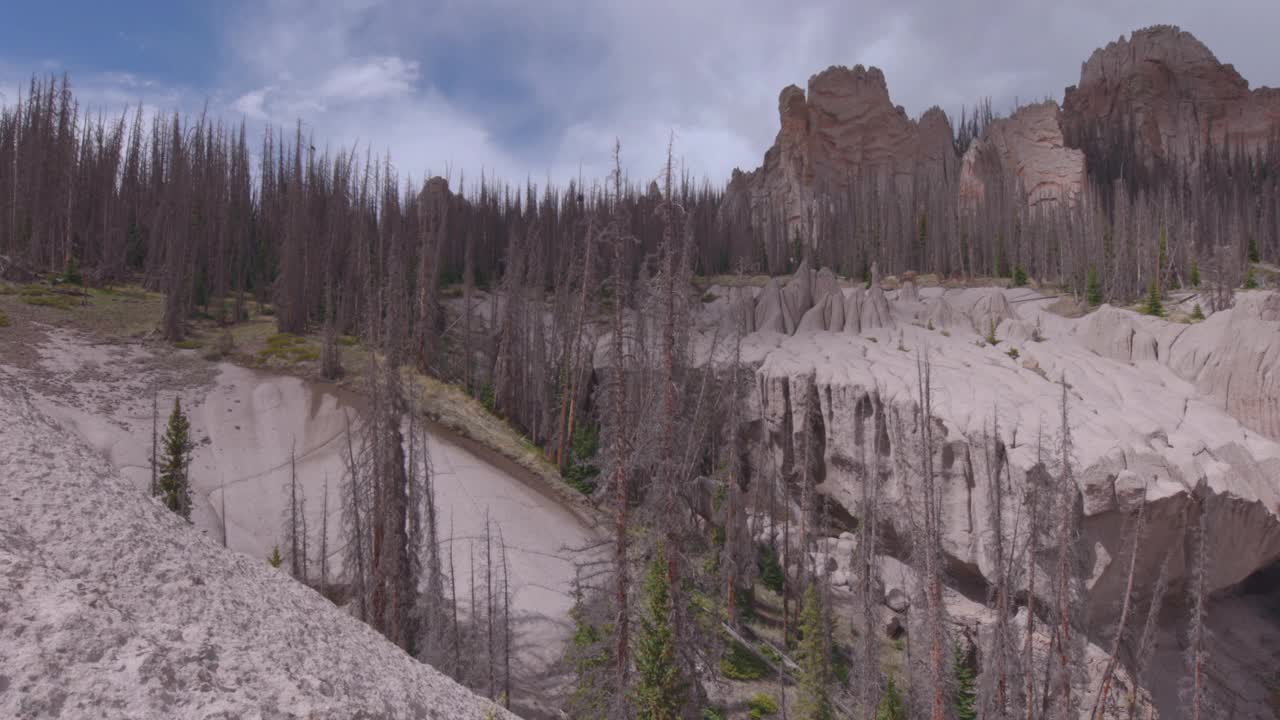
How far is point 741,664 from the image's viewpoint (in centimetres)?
2253

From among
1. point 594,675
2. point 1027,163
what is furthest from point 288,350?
point 1027,163

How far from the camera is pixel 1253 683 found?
70.8 ft

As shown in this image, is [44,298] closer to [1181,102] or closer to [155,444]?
[155,444]

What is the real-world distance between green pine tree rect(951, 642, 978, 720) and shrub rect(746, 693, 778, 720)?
553cm

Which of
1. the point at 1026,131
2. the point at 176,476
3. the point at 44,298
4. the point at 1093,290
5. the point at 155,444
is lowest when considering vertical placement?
the point at 176,476

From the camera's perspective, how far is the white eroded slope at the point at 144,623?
2.01 meters

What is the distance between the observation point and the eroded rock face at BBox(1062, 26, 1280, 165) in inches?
2514

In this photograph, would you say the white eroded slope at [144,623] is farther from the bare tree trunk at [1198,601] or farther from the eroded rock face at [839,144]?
the eroded rock face at [839,144]

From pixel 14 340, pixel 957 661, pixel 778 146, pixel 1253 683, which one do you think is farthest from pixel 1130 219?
pixel 14 340

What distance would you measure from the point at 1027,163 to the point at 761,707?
5749 cm

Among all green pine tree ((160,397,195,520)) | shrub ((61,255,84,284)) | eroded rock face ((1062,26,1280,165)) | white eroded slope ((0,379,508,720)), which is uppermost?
eroded rock face ((1062,26,1280,165))

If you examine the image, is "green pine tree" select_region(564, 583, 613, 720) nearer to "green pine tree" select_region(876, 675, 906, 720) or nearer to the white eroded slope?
"green pine tree" select_region(876, 675, 906, 720)

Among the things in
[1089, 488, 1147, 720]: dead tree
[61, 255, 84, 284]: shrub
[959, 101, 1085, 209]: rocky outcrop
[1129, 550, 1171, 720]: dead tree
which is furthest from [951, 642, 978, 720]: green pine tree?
[61, 255, 84, 284]: shrub

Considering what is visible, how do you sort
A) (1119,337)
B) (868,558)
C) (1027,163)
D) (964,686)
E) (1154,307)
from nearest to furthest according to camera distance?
(964,686), (868,558), (1119,337), (1154,307), (1027,163)
